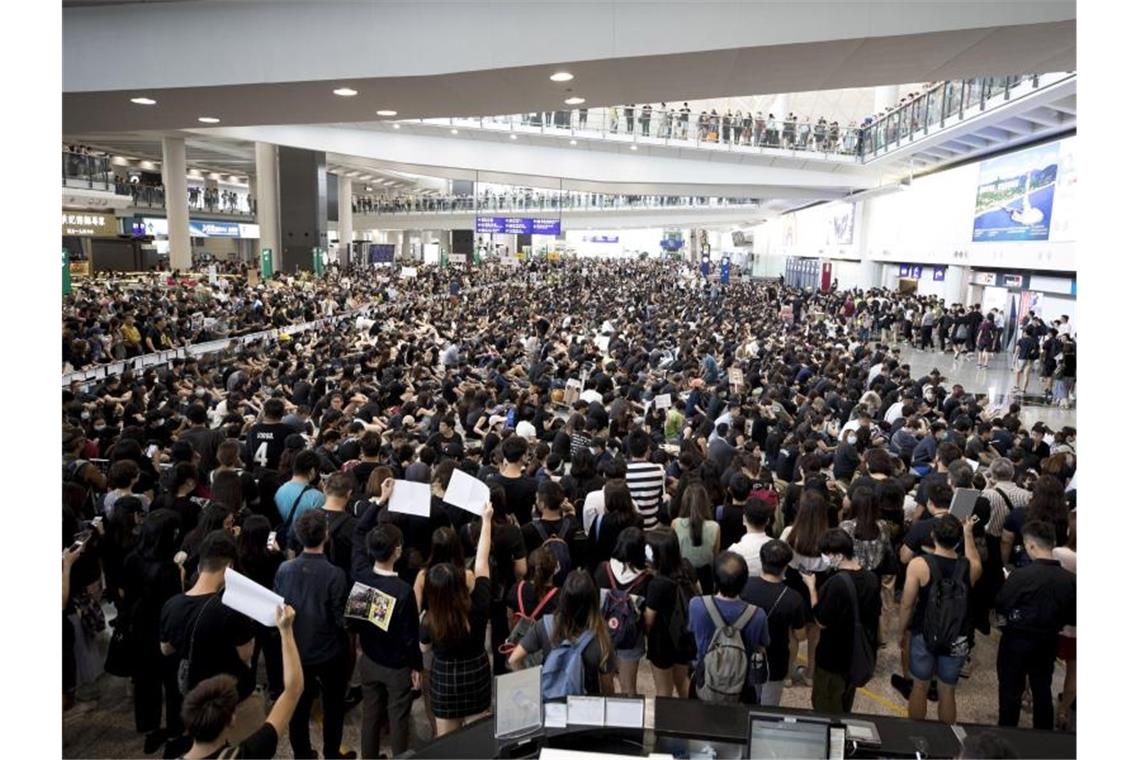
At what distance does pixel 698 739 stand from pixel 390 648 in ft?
5.50

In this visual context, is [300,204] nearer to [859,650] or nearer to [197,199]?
[197,199]

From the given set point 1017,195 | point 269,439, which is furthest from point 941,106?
point 269,439

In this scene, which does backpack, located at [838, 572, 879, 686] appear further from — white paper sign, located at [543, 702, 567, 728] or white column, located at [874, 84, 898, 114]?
white column, located at [874, 84, 898, 114]

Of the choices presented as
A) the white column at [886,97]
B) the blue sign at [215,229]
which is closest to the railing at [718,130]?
the white column at [886,97]

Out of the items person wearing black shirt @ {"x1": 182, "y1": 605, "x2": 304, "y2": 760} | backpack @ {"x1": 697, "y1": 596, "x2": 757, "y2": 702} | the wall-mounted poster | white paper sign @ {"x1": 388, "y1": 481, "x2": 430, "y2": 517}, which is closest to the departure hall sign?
the wall-mounted poster

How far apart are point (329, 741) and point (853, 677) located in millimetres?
3056

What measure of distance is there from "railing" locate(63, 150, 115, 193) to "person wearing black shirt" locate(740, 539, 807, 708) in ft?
93.6

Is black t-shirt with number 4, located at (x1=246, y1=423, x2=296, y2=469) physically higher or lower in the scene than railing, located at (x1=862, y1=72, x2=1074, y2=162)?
lower

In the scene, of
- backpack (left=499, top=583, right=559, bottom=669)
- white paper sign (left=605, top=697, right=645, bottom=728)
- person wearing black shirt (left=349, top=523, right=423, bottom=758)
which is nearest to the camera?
white paper sign (left=605, top=697, right=645, bottom=728)

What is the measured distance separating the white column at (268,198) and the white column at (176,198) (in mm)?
3317

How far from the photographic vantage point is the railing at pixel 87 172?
25953 mm

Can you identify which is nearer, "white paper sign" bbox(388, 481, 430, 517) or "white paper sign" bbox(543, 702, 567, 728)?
"white paper sign" bbox(543, 702, 567, 728)

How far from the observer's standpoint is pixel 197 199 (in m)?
43.3

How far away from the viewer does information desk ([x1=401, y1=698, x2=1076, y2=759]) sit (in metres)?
3.45
